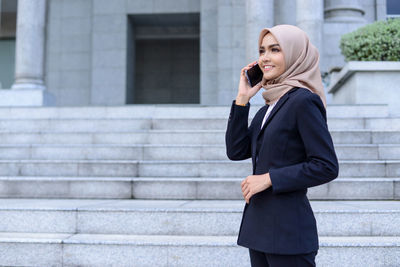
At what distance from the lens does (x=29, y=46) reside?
11859 millimetres

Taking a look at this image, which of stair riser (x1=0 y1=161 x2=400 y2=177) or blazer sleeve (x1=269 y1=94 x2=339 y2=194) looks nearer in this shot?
blazer sleeve (x1=269 y1=94 x2=339 y2=194)

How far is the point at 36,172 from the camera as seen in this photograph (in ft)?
22.4

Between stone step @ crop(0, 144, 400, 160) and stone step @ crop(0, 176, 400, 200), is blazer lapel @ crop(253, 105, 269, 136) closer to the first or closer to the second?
stone step @ crop(0, 176, 400, 200)

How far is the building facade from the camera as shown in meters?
11.9

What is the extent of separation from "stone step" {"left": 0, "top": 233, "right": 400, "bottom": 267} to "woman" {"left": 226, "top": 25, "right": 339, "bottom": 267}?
6.87 feet

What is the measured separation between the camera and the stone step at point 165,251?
13.5 ft

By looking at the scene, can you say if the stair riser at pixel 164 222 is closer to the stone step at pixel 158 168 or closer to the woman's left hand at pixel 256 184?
the stone step at pixel 158 168

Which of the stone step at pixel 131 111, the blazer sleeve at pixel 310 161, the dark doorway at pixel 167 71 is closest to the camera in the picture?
the blazer sleeve at pixel 310 161

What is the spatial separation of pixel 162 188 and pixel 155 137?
186cm

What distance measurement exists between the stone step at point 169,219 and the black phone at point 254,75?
8.52 feet

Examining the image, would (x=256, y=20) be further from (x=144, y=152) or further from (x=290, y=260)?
(x=290, y=260)

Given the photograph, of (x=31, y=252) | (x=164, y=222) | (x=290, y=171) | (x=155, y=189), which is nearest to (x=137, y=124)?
(x=155, y=189)

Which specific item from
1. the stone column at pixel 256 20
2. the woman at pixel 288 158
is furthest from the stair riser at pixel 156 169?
the stone column at pixel 256 20

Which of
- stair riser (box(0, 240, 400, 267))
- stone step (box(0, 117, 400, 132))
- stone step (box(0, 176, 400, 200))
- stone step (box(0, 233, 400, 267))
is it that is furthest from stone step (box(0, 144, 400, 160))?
stair riser (box(0, 240, 400, 267))
